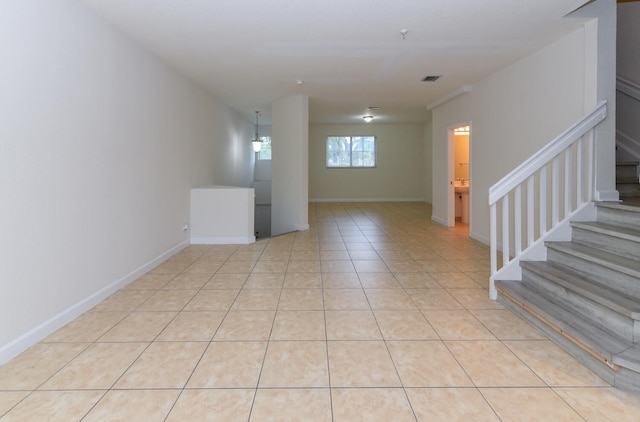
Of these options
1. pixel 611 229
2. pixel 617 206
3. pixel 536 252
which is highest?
pixel 617 206

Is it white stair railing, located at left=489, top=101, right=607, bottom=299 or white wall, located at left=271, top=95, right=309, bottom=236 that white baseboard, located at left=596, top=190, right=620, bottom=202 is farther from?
white wall, located at left=271, top=95, right=309, bottom=236

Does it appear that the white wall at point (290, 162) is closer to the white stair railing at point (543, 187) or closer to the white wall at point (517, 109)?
the white wall at point (517, 109)

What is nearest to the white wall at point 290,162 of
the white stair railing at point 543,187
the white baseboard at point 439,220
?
the white baseboard at point 439,220

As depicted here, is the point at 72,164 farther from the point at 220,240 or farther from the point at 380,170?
the point at 380,170

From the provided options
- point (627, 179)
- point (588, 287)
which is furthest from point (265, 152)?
point (588, 287)

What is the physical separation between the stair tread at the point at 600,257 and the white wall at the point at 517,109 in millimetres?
1489

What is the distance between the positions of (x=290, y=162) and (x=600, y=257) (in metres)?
5.42

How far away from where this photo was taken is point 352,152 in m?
12.6

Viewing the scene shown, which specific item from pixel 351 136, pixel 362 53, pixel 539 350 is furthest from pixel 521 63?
pixel 351 136

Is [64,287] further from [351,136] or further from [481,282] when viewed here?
[351,136]

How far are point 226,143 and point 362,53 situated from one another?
4.49 m

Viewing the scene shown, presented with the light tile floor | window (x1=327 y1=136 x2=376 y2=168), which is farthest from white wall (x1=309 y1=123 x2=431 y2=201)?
the light tile floor

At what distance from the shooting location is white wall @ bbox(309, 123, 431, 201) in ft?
40.5

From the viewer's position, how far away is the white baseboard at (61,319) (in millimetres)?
2316
